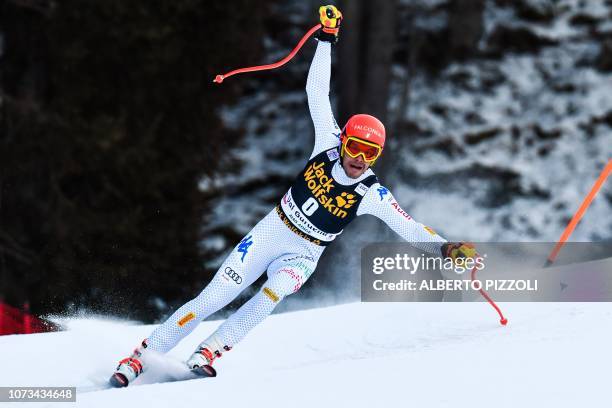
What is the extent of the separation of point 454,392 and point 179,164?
801cm

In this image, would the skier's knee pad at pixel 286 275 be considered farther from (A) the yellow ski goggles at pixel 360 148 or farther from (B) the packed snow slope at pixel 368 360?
(A) the yellow ski goggles at pixel 360 148

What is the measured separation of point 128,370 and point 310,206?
1300mm

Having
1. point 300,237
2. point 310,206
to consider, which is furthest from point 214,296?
point 310,206

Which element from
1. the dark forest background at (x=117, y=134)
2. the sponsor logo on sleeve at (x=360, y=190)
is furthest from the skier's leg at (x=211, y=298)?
the dark forest background at (x=117, y=134)

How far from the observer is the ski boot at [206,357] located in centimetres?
555

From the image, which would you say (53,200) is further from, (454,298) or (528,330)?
(528,330)

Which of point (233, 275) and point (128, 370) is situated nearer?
point (128, 370)

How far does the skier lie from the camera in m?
5.70

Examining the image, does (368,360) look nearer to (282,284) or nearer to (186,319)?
(282,284)

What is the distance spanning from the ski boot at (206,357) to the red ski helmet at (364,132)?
1226 millimetres

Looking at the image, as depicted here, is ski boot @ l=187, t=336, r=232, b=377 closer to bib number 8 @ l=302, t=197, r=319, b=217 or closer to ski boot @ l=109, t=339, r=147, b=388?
ski boot @ l=109, t=339, r=147, b=388

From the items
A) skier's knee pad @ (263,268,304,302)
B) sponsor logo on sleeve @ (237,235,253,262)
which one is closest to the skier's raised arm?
sponsor logo on sleeve @ (237,235,253,262)

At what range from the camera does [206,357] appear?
5664 millimetres

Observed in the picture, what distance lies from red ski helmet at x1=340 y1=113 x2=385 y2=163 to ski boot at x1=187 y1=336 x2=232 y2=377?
1.23 metres
